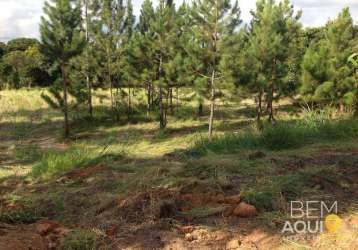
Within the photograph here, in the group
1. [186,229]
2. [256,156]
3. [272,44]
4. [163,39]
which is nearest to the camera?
[186,229]

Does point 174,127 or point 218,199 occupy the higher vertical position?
point 218,199

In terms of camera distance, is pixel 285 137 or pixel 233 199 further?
pixel 285 137

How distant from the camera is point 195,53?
1941 centimetres

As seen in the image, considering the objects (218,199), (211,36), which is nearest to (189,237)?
(218,199)

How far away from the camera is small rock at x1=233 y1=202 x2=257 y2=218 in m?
3.21

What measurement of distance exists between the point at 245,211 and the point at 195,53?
54.9 feet

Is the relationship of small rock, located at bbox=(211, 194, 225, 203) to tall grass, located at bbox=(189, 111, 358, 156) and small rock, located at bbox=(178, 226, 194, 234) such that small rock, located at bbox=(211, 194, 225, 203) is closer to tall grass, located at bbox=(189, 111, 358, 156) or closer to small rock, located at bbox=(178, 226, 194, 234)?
small rock, located at bbox=(178, 226, 194, 234)

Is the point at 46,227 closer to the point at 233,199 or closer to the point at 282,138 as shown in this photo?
the point at 233,199

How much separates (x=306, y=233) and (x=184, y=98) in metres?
27.5

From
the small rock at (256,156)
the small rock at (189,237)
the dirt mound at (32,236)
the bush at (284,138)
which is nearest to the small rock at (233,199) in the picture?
the small rock at (189,237)

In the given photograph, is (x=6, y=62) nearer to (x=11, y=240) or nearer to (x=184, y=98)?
(x=184, y=98)

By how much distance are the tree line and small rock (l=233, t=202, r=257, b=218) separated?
14688 mm

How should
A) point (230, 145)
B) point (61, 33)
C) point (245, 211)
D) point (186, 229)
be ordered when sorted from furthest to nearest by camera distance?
point (61, 33)
point (230, 145)
point (245, 211)
point (186, 229)

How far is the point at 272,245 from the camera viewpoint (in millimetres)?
2721
